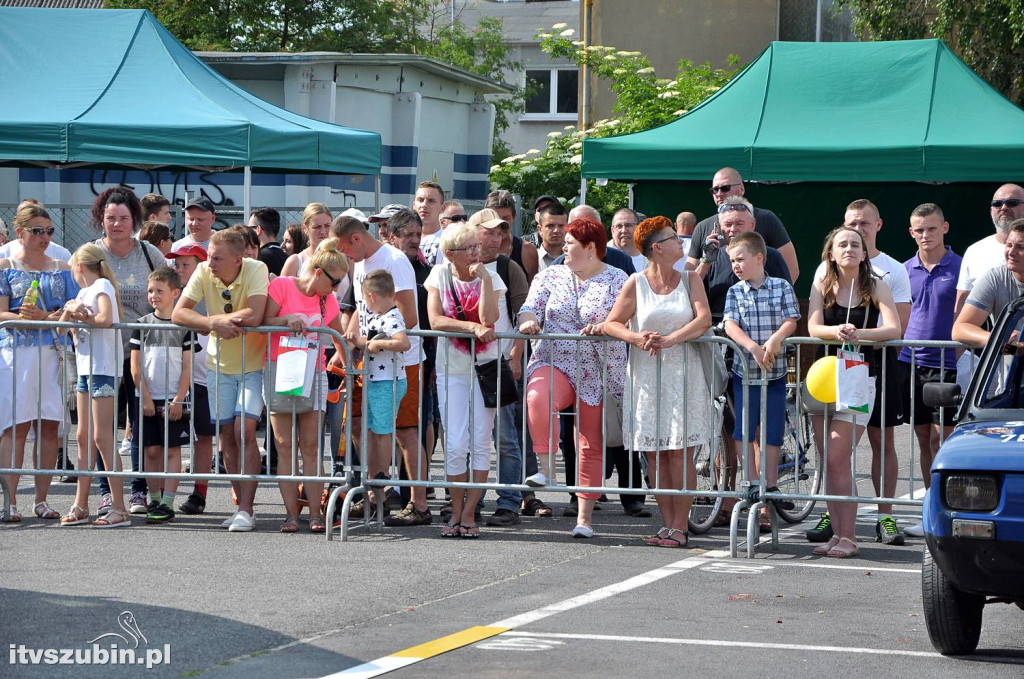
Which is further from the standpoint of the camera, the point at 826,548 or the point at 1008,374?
the point at 826,548

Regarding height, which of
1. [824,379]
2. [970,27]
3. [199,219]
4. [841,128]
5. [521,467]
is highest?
[970,27]

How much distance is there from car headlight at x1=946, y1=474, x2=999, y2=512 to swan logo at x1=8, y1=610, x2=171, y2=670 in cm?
326

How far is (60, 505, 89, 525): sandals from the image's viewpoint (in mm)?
9258

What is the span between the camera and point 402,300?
9.31 m

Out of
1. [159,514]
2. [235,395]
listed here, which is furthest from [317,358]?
[159,514]

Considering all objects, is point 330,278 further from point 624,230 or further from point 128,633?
point 128,633

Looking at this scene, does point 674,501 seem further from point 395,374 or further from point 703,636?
point 703,636

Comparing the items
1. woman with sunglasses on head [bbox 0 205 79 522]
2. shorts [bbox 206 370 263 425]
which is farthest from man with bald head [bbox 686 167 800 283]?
woman with sunglasses on head [bbox 0 205 79 522]

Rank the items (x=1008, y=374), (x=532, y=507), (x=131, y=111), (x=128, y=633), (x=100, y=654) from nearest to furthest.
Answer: (x=100, y=654), (x=128, y=633), (x=1008, y=374), (x=532, y=507), (x=131, y=111)

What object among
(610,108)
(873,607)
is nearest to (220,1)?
(610,108)

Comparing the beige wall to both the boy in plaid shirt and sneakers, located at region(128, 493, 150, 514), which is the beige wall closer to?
the boy in plaid shirt

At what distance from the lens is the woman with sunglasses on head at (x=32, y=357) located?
31.3ft

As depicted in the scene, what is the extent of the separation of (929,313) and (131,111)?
326 inches

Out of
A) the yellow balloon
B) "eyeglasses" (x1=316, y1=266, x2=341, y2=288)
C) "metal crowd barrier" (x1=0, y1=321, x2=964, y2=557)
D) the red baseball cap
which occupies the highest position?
the red baseball cap
